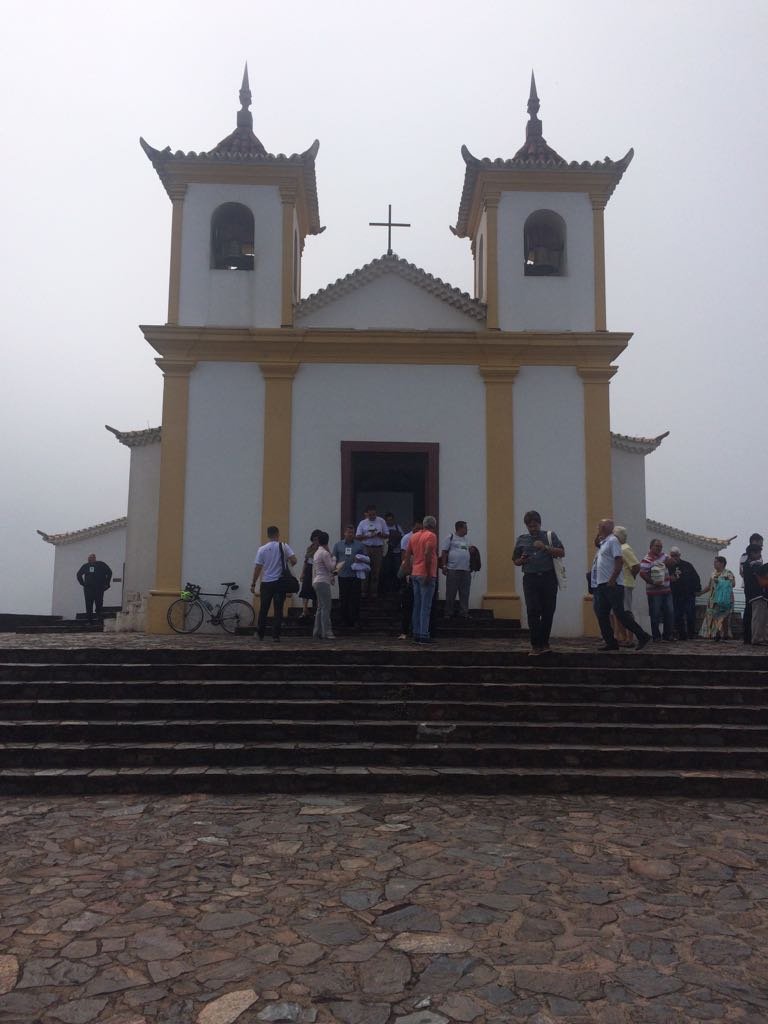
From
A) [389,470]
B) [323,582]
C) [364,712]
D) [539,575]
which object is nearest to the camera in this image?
[364,712]

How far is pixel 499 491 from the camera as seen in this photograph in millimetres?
12656

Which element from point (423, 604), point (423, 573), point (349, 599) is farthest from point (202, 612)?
point (423, 573)

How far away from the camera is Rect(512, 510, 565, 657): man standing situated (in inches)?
327

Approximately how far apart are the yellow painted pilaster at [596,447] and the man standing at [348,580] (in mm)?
3523

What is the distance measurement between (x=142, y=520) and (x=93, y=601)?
347 cm

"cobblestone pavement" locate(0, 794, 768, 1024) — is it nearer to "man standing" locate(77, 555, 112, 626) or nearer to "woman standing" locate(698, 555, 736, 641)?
"woman standing" locate(698, 555, 736, 641)

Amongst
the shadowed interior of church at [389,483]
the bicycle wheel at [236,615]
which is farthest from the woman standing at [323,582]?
the shadowed interior of church at [389,483]

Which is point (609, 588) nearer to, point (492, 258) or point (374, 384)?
point (374, 384)

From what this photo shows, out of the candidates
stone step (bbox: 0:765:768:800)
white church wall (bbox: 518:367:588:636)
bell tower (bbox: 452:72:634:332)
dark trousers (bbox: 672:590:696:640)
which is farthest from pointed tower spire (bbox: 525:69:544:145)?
stone step (bbox: 0:765:768:800)

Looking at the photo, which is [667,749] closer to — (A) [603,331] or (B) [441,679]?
(B) [441,679]

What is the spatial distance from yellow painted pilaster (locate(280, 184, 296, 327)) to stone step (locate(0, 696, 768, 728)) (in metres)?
7.40

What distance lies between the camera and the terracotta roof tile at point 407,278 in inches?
519

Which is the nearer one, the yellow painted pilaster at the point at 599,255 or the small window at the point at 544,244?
the yellow painted pilaster at the point at 599,255

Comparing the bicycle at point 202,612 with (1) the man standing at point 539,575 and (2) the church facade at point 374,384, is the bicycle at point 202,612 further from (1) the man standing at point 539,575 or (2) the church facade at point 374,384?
(1) the man standing at point 539,575
